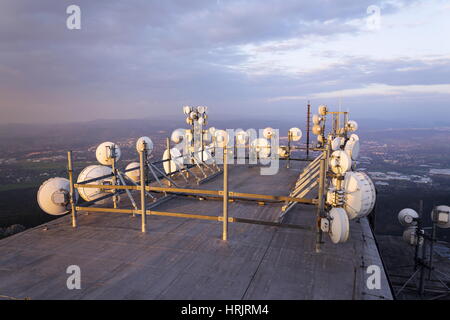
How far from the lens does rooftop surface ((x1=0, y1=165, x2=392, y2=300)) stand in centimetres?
716

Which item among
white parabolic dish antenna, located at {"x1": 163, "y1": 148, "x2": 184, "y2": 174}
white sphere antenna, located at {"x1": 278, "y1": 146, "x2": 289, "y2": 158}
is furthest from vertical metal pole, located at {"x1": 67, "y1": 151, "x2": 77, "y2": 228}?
white sphere antenna, located at {"x1": 278, "y1": 146, "x2": 289, "y2": 158}

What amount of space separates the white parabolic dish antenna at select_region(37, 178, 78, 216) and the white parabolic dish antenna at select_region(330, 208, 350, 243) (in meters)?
10.9

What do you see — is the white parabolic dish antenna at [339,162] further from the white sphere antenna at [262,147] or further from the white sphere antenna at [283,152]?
the white sphere antenna at [262,147]

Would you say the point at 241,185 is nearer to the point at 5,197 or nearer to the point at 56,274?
the point at 56,274

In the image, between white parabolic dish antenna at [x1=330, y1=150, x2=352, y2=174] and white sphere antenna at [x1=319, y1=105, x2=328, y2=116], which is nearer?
white parabolic dish antenna at [x1=330, y1=150, x2=352, y2=174]

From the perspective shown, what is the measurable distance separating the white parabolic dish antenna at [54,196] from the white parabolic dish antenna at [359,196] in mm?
11618

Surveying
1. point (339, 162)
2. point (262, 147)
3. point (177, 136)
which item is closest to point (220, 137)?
point (262, 147)

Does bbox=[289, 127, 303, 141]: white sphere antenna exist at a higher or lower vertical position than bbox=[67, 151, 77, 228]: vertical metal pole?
higher

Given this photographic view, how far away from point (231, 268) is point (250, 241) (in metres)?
2.09

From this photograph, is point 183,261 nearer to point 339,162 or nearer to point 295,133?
point 339,162

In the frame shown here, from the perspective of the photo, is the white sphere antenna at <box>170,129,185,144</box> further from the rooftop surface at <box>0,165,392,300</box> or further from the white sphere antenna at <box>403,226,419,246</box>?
the white sphere antenna at <box>403,226,419,246</box>

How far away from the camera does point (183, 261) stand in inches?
345

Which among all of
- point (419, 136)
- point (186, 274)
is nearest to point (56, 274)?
point (186, 274)
